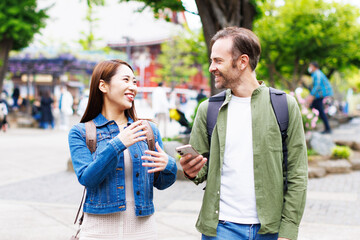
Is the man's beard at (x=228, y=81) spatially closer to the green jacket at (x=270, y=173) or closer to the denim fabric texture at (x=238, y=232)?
the green jacket at (x=270, y=173)

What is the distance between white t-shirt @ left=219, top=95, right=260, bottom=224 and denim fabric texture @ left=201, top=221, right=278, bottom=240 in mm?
25

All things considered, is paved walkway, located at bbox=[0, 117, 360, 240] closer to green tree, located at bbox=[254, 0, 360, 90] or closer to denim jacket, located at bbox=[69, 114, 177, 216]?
denim jacket, located at bbox=[69, 114, 177, 216]

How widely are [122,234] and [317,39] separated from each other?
54.8 ft

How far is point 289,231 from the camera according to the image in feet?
7.21

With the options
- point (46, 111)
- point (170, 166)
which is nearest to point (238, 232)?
point (170, 166)

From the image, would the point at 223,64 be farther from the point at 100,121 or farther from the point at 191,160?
the point at 100,121

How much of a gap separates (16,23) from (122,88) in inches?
803

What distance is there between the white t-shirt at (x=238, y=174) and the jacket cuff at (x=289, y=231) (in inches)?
5.2

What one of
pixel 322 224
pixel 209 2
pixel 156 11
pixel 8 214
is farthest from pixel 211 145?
pixel 156 11

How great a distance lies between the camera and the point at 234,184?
2.29 m

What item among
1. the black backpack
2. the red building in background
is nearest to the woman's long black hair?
the black backpack

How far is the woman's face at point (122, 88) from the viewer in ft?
7.97

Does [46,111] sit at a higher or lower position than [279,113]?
lower

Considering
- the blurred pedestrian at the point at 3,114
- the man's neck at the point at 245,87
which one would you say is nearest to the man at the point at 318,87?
the man's neck at the point at 245,87
